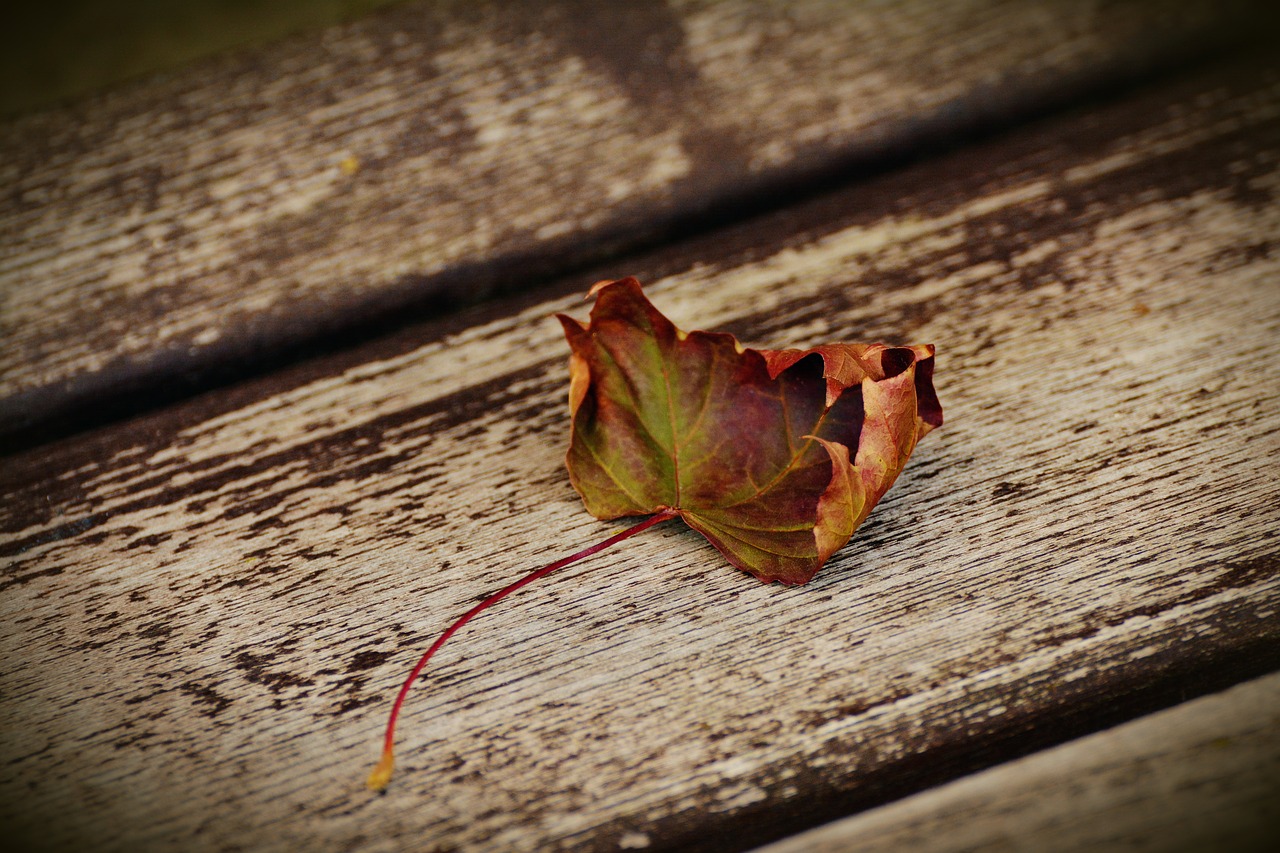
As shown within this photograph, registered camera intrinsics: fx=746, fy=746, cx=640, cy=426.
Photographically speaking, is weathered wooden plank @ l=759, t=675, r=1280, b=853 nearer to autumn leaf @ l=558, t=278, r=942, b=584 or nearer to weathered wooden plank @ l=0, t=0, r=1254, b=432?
autumn leaf @ l=558, t=278, r=942, b=584

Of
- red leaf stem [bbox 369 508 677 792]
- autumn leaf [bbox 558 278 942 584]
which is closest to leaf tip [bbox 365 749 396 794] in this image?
red leaf stem [bbox 369 508 677 792]

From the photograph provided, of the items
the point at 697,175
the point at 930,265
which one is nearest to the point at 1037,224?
the point at 930,265

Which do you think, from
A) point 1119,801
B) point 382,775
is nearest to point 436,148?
point 382,775

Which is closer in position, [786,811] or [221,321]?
[786,811]

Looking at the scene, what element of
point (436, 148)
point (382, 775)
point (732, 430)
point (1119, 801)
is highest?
point (436, 148)

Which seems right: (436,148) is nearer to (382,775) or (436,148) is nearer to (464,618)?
(464,618)

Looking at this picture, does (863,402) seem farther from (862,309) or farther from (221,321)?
(221,321)
